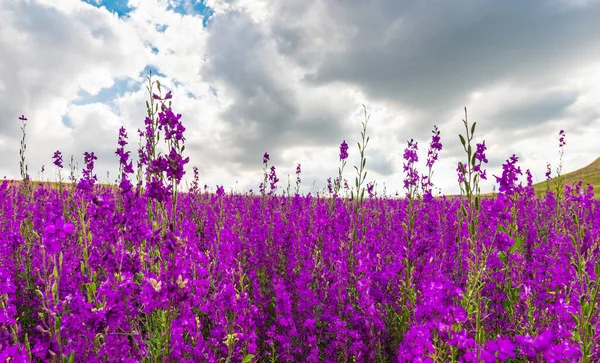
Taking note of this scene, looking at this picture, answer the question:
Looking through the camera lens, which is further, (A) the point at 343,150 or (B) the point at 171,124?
(A) the point at 343,150

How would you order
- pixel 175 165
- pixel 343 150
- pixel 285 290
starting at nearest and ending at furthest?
pixel 175 165
pixel 285 290
pixel 343 150

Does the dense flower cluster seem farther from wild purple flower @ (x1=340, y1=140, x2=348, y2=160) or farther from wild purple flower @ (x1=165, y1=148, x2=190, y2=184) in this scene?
wild purple flower @ (x1=340, y1=140, x2=348, y2=160)

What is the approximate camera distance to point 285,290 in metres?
4.19

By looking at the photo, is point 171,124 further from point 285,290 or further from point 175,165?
point 285,290

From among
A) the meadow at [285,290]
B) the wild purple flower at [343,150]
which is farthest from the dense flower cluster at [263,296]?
the wild purple flower at [343,150]

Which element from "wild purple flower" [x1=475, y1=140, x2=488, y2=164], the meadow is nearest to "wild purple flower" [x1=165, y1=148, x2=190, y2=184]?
the meadow

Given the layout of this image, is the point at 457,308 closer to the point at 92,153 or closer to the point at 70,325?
the point at 70,325

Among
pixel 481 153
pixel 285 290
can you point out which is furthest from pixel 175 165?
pixel 481 153

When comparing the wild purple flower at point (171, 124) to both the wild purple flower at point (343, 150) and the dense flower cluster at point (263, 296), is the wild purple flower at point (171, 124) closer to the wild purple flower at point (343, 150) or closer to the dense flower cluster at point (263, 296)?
the dense flower cluster at point (263, 296)

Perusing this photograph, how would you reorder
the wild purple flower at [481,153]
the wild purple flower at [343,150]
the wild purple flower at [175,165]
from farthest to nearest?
the wild purple flower at [343,150], the wild purple flower at [481,153], the wild purple flower at [175,165]

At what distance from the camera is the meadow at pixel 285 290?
2.15 metres

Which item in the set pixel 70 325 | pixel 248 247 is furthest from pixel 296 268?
pixel 70 325

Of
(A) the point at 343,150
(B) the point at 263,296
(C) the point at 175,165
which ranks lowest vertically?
(B) the point at 263,296

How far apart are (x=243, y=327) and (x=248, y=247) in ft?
9.75
